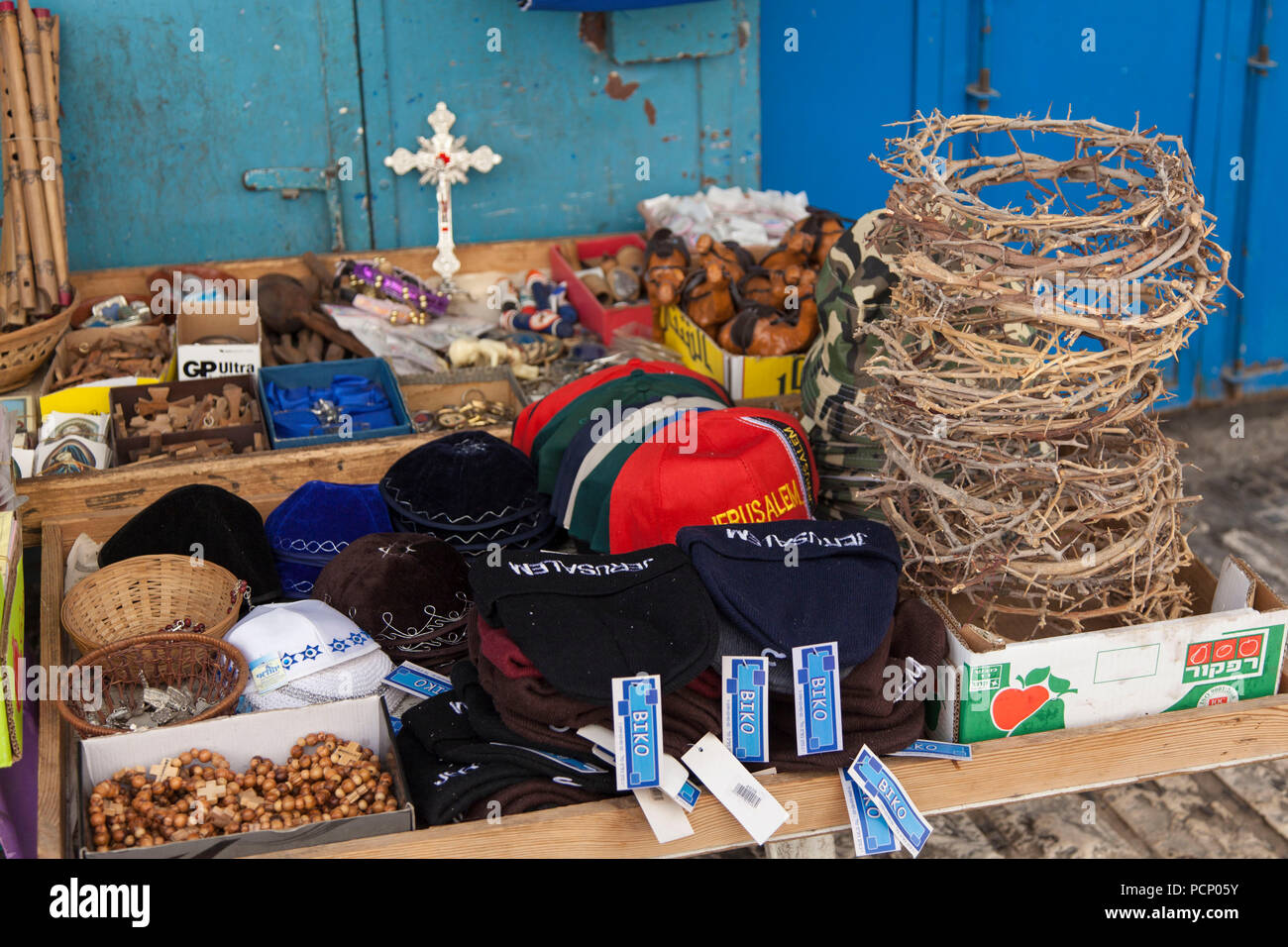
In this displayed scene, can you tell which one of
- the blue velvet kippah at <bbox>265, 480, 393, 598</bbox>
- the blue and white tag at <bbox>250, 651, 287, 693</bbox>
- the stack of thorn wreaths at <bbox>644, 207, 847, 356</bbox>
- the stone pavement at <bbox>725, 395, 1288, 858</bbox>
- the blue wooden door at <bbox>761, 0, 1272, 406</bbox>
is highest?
the blue wooden door at <bbox>761, 0, 1272, 406</bbox>

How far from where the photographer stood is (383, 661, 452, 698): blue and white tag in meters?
2.22

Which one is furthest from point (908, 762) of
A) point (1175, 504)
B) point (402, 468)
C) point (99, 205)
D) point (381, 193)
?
point (99, 205)

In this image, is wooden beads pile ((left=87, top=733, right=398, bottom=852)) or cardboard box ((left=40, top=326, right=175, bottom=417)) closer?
wooden beads pile ((left=87, top=733, right=398, bottom=852))

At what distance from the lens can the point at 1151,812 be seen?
3514mm

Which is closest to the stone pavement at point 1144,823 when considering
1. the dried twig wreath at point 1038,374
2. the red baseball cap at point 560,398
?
the dried twig wreath at point 1038,374

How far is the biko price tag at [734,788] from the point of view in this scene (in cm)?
193

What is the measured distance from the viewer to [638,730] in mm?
1860

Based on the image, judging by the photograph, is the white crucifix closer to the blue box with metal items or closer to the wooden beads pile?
the blue box with metal items

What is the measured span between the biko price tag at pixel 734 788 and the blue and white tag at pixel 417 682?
0.52 m

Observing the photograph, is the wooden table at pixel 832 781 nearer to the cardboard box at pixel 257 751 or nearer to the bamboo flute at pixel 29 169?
the cardboard box at pixel 257 751

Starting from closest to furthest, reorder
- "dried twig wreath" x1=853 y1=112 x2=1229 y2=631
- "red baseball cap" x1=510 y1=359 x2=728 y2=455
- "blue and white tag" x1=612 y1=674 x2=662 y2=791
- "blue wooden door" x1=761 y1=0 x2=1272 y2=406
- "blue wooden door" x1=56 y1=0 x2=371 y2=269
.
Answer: "blue and white tag" x1=612 y1=674 x2=662 y2=791, "dried twig wreath" x1=853 y1=112 x2=1229 y2=631, "red baseball cap" x1=510 y1=359 x2=728 y2=455, "blue wooden door" x1=56 y1=0 x2=371 y2=269, "blue wooden door" x1=761 y1=0 x2=1272 y2=406

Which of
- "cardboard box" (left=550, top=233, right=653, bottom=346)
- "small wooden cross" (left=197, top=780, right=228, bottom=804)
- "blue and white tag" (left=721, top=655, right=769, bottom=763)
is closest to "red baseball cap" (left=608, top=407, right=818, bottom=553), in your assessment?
"blue and white tag" (left=721, top=655, right=769, bottom=763)

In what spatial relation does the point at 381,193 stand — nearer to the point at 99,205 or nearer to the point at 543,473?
the point at 99,205

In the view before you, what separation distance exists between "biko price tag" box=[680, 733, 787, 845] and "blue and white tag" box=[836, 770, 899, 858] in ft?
0.40
